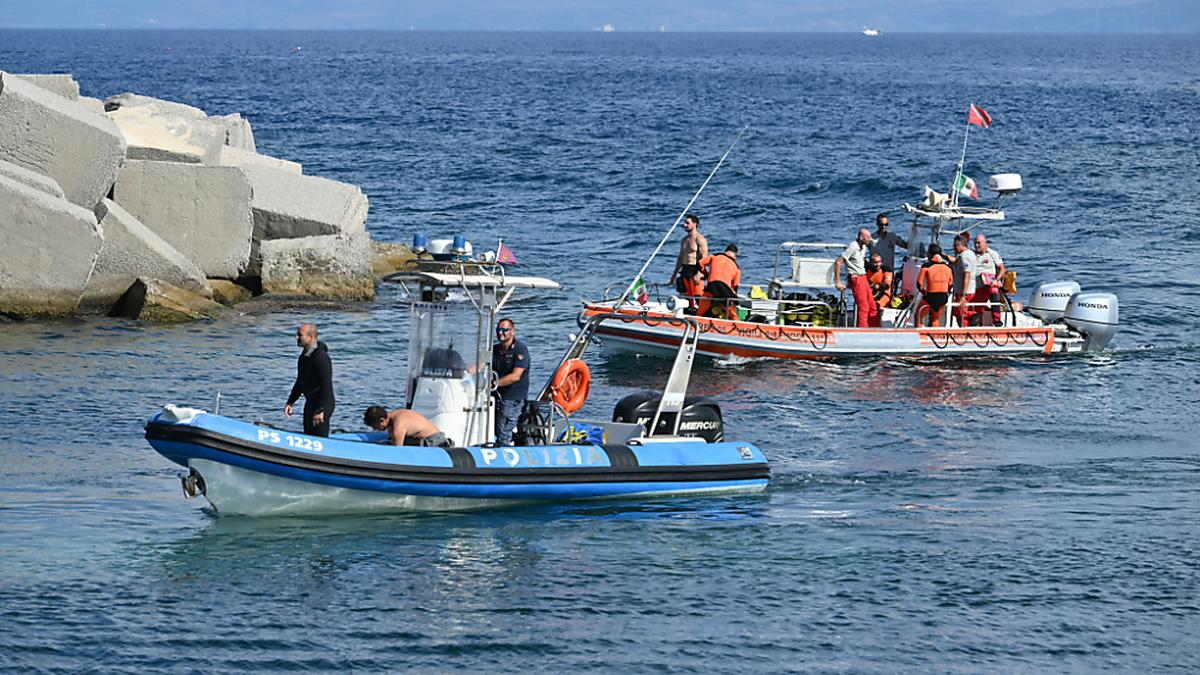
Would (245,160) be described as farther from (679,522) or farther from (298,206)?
(679,522)

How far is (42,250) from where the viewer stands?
20.5 metres

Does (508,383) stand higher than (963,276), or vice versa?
(963,276)

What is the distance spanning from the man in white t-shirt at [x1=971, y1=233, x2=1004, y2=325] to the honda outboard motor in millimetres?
858

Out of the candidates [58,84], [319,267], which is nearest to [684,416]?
[319,267]

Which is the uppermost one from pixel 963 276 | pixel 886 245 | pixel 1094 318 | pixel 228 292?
pixel 886 245

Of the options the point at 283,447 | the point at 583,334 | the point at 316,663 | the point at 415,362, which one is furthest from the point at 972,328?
the point at 316,663

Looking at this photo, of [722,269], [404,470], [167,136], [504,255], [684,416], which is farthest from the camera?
[167,136]

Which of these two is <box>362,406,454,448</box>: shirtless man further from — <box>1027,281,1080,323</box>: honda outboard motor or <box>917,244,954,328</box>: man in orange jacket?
<box>1027,281,1080,323</box>: honda outboard motor

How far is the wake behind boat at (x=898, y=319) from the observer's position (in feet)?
69.1

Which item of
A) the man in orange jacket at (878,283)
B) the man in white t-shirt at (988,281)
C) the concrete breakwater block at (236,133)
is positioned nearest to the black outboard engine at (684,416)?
the man in orange jacket at (878,283)

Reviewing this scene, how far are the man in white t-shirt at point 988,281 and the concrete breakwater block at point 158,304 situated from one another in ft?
33.6

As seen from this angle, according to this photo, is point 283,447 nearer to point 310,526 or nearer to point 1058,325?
point 310,526

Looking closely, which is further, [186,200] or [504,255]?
[186,200]

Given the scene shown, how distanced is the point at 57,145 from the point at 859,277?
34.8ft
